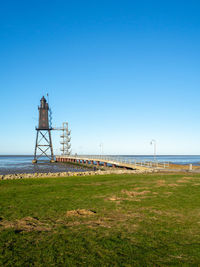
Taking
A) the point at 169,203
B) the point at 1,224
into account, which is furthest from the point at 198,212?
the point at 1,224

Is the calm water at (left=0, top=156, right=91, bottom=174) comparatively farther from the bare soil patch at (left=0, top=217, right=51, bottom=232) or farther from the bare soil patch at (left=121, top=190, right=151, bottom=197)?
the bare soil patch at (left=0, top=217, right=51, bottom=232)

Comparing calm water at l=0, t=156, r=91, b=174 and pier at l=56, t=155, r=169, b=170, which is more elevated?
pier at l=56, t=155, r=169, b=170

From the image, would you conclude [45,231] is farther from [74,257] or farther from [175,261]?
[175,261]

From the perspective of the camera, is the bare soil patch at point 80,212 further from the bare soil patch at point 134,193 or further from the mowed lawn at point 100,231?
the bare soil patch at point 134,193

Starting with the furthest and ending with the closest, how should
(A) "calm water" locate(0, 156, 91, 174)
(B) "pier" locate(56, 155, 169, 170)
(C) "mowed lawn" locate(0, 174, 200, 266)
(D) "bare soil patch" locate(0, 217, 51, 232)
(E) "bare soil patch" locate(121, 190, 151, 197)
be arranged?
(A) "calm water" locate(0, 156, 91, 174) → (B) "pier" locate(56, 155, 169, 170) → (E) "bare soil patch" locate(121, 190, 151, 197) → (D) "bare soil patch" locate(0, 217, 51, 232) → (C) "mowed lawn" locate(0, 174, 200, 266)

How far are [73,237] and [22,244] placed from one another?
4.54 feet

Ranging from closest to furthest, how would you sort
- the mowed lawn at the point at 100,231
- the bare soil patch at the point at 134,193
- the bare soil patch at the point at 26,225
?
the mowed lawn at the point at 100,231 < the bare soil patch at the point at 26,225 < the bare soil patch at the point at 134,193

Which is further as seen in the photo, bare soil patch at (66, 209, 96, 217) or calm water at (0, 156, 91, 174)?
calm water at (0, 156, 91, 174)

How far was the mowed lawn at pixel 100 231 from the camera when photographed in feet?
16.8

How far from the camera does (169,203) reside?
34.8ft

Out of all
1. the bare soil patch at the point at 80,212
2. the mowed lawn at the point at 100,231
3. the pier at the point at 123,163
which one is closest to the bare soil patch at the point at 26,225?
the mowed lawn at the point at 100,231

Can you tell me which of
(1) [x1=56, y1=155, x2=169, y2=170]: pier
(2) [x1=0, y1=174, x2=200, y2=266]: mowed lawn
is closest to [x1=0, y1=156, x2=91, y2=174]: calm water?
(1) [x1=56, y1=155, x2=169, y2=170]: pier

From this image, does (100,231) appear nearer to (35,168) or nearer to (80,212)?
(80,212)

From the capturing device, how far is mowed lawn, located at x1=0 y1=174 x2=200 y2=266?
5105 mm
